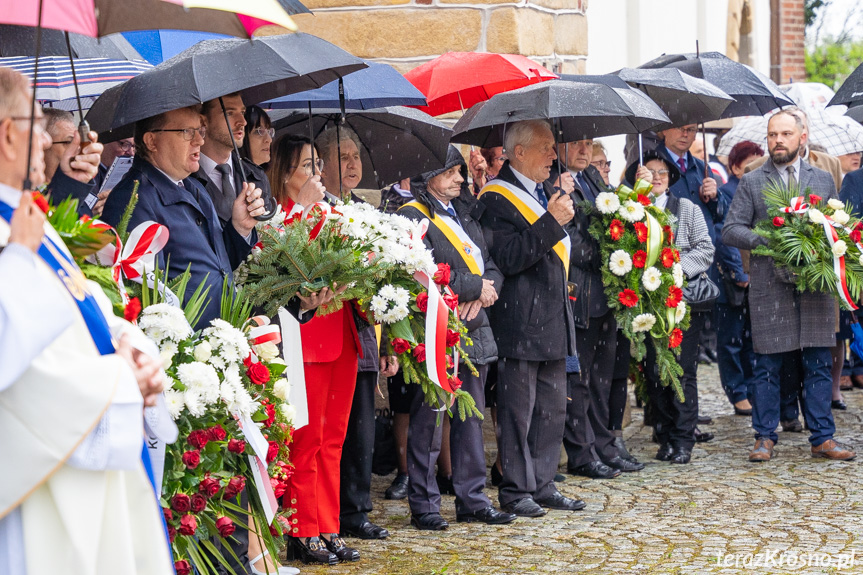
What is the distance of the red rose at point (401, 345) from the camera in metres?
5.45

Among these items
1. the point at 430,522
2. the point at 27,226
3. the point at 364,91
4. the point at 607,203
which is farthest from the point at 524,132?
the point at 27,226

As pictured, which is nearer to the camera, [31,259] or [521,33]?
[31,259]

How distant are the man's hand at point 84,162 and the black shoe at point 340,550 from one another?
2251 mm

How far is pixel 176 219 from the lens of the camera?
4508 millimetres

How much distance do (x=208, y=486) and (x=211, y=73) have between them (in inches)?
63.6

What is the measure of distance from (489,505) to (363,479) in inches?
30.6

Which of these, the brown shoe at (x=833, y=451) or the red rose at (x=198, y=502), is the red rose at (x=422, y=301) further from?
the brown shoe at (x=833, y=451)

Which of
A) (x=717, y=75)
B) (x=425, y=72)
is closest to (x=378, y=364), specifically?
(x=425, y=72)

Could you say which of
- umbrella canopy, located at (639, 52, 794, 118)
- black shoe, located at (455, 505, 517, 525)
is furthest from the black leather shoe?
umbrella canopy, located at (639, 52, 794, 118)

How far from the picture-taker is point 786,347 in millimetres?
7895

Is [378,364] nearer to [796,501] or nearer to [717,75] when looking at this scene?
[796,501]

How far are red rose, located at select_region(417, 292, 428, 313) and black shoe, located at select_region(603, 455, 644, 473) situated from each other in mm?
2786

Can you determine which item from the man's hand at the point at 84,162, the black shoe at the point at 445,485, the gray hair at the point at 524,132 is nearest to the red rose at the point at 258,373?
the man's hand at the point at 84,162

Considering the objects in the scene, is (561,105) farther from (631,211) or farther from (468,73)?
(631,211)
